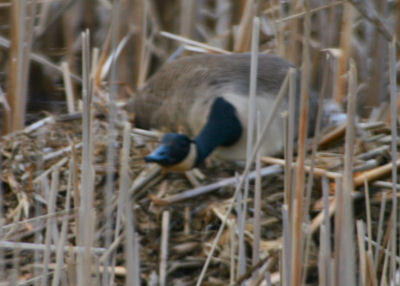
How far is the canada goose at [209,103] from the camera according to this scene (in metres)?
2.35

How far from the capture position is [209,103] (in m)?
2.59

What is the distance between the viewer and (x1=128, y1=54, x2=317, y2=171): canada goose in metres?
2.35

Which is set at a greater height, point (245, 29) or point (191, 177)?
point (245, 29)

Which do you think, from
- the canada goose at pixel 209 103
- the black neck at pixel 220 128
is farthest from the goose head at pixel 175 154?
the black neck at pixel 220 128

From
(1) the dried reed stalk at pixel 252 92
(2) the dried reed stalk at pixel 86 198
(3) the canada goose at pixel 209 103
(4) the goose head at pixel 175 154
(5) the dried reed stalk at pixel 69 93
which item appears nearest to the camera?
(2) the dried reed stalk at pixel 86 198

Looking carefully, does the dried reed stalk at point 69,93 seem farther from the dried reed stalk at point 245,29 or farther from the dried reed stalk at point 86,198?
the dried reed stalk at point 86,198

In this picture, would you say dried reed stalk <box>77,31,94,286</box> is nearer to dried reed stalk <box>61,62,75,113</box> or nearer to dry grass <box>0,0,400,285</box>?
dry grass <box>0,0,400,285</box>

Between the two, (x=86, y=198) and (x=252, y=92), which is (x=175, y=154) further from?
(x=86, y=198)

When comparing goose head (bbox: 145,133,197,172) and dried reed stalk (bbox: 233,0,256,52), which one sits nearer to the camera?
goose head (bbox: 145,133,197,172)

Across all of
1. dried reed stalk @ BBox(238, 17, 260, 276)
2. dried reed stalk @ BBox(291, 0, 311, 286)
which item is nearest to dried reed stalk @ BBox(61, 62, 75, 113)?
dried reed stalk @ BBox(238, 17, 260, 276)

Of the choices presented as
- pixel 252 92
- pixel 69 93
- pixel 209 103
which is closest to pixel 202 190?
pixel 209 103

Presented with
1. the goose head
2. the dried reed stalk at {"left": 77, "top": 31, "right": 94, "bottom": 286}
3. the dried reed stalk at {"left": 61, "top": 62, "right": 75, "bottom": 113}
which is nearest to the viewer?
the dried reed stalk at {"left": 77, "top": 31, "right": 94, "bottom": 286}

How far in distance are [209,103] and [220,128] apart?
190 millimetres

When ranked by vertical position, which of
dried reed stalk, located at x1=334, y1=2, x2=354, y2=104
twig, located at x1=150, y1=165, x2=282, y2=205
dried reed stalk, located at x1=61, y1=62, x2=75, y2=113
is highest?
dried reed stalk, located at x1=334, y1=2, x2=354, y2=104
